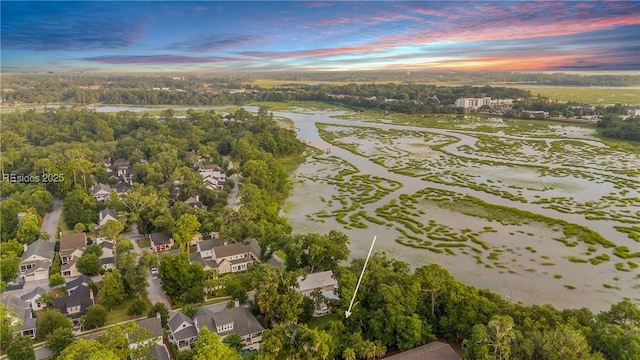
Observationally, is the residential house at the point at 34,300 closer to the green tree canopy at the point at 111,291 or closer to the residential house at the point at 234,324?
the green tree canopy at the point at 111,291

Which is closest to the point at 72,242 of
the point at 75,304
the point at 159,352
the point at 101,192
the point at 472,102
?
the point at 75,304

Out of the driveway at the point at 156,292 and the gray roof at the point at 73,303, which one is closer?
the gray roof at the point at 73,303

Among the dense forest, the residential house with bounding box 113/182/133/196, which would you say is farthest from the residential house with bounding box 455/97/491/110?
the residential house with bounding box 113/182/133/196

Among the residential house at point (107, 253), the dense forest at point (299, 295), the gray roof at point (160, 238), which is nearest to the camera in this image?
the dense forest at point (299, 295)

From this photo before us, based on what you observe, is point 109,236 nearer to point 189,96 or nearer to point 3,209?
point 3,209

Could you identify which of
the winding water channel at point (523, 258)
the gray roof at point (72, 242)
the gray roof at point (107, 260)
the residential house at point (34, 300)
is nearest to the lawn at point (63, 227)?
the gray roof at point (72, 242)

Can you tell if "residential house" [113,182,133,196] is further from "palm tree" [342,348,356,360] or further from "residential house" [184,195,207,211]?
"palm tree" [342,348,356,360]

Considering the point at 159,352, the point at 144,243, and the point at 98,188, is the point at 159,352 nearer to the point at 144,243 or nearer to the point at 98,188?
the point at 144,243
